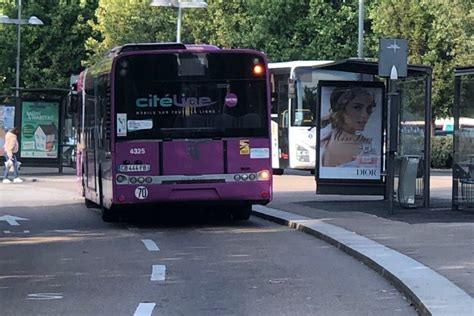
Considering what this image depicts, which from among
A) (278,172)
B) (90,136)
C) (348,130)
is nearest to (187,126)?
(90,136)

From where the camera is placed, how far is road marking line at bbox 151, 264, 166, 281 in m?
11.2

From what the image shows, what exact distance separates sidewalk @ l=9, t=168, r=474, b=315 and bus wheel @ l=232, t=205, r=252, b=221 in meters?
0.51

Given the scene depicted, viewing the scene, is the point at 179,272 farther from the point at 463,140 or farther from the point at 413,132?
the point at 413,132

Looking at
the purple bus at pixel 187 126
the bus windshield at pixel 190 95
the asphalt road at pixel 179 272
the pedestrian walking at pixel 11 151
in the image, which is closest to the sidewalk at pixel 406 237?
the asphalt road at pixel 179 272

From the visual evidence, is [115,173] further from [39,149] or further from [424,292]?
[39,149]

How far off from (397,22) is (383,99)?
21.9m

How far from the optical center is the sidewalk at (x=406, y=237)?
31.5 ft

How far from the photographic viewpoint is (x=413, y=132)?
19.2 meters

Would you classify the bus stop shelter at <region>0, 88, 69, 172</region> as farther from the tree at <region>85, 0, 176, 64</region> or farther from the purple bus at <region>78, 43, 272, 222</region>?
the purple bus at <region>78, 43, 272, 222</region>

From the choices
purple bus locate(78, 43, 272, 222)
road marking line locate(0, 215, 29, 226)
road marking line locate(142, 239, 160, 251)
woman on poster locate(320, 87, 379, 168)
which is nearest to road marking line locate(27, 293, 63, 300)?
road marking line locate(142, 239, 160, 251)

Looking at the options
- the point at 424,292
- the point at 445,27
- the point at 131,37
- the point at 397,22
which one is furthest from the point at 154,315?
the point at 131,37

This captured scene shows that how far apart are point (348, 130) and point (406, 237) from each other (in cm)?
654

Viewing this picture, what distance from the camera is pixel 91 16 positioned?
56.5 meters

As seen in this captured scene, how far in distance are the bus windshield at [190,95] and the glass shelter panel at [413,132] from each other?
3.91 meters
